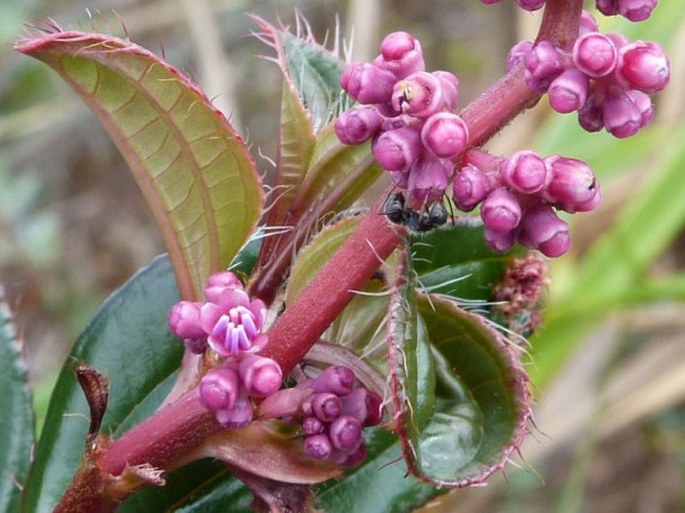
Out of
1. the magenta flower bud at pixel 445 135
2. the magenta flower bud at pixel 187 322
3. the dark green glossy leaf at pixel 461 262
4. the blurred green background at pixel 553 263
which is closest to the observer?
the magenta flower bud at pixel 445 135

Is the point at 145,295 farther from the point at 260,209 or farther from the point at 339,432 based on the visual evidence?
the point at 339,432

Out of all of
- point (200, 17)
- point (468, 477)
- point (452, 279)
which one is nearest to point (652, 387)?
point (200, 17)

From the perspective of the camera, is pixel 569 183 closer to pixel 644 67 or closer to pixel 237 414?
pixel 644 67

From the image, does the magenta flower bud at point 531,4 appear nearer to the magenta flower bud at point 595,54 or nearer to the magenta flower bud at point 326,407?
the magenta flower bud at point 595,54

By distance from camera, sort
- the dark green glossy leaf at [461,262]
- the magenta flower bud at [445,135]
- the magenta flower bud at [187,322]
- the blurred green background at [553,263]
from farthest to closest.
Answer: the blurred green background at [553,263] < the dark green glossy leaf at [461,262] < the magenta flower bud at [187,322] < the magenta flower bud at [445,135]

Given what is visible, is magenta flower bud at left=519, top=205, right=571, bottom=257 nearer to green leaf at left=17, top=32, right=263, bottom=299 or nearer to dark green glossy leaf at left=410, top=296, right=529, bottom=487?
dark green glossy leaf at left=410, top=296, right=529, bottom=487

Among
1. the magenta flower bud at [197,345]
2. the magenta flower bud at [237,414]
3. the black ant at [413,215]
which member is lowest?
the magenta flower bud at [237,414]

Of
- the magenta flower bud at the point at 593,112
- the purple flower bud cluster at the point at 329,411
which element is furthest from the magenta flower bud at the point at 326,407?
the magenta flower bud at the point at 593,112

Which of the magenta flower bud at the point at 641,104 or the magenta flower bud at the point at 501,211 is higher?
the magenta flower bud at the point at 641,104

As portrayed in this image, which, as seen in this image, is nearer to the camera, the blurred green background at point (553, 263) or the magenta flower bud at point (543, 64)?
the magenta flower bud at point (543, 64)
